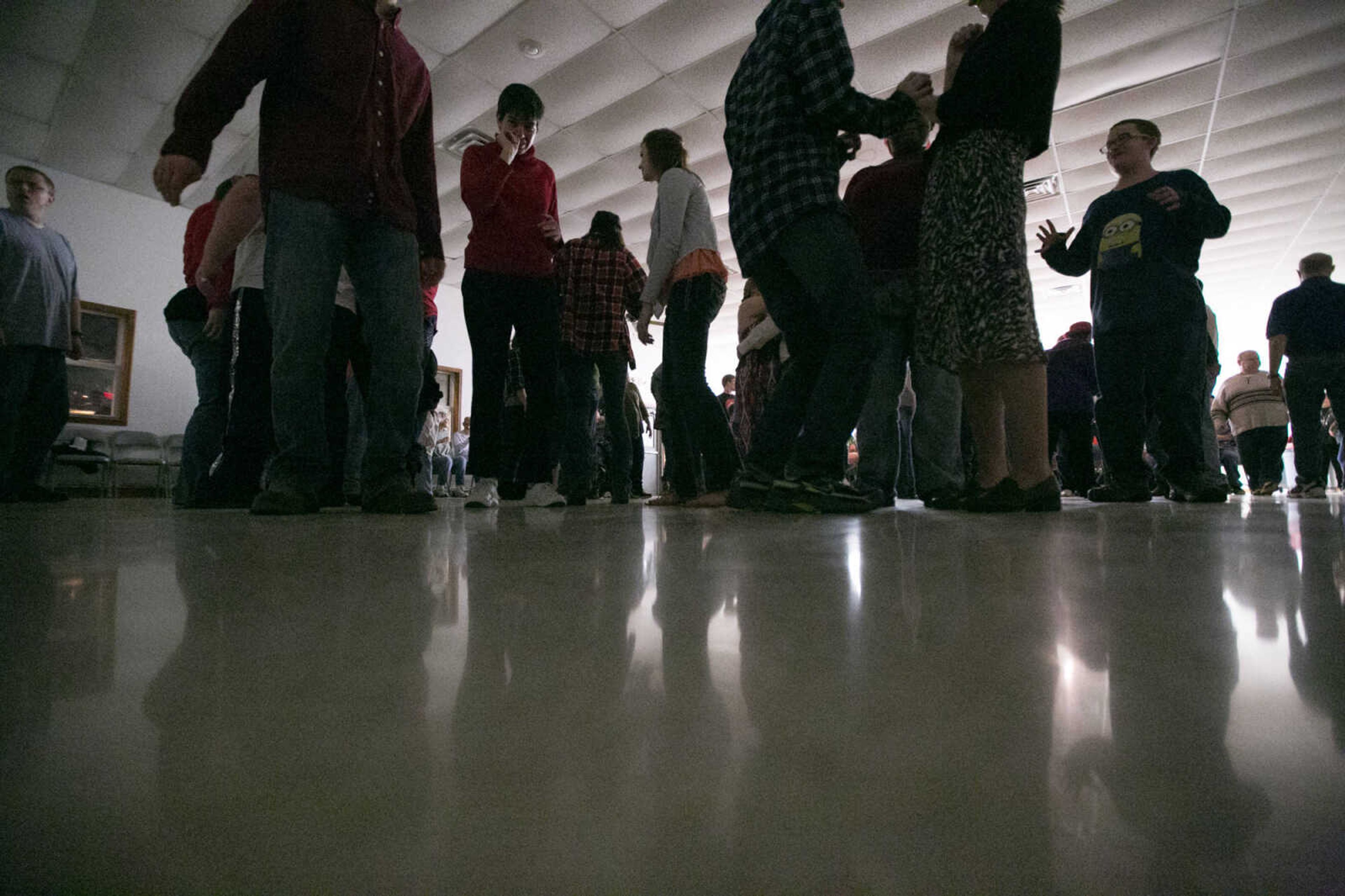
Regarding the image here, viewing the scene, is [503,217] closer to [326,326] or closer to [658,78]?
[326,326]

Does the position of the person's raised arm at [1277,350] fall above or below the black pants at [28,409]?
above

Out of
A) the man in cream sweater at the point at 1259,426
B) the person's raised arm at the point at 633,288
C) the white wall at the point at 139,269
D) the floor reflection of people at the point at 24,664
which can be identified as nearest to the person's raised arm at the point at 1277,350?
the man in cream sweater at the point at 1259,426

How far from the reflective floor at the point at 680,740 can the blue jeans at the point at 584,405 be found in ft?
5.99

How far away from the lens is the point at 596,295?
2291 mm

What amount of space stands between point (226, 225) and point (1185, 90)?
6077mm

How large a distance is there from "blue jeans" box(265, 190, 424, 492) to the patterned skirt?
1.16 metres

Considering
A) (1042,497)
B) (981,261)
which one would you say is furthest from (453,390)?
(1042,497)

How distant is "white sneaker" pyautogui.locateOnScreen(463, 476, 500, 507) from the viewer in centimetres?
178

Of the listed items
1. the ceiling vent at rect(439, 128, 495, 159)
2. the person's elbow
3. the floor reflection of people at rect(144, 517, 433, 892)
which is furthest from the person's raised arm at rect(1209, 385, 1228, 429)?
the ceiling vent at rect(439, 128, 495, 159)

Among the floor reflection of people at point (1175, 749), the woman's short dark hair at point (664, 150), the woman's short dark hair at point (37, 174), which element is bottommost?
the floor reflection of people at point (1175, 749)

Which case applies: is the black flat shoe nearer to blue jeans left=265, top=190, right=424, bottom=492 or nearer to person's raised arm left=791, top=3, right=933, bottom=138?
person's raised arm left=791, top=3, right=933, bottom=138

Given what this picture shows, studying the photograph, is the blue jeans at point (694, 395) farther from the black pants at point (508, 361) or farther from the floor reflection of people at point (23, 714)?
the floor reflection of people at point (23, 714)

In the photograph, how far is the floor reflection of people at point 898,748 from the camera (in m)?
0.11

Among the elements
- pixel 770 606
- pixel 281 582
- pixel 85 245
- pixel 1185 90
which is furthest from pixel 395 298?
pixel 85 245
